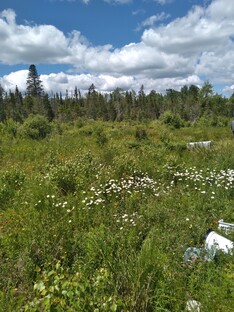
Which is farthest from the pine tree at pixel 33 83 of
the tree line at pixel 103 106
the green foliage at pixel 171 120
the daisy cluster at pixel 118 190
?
the daisy cluster at pixel 118 190

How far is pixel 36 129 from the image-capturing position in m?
16.0

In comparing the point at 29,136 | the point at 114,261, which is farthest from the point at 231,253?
the point at 29,136

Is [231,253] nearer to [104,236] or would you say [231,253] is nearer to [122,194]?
[104,236]

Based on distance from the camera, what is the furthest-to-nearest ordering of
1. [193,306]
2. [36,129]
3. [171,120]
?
[171,120]
[36,129]
[193,306]

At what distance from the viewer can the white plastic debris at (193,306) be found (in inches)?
82.8

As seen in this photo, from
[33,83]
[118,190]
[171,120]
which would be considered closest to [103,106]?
[33,83]

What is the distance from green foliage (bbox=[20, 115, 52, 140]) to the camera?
50.1ft

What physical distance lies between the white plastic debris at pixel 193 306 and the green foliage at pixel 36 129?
47.0 feet

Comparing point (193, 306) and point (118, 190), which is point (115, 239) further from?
point (118, 190)

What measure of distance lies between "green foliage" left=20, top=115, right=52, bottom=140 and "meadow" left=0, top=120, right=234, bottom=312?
8.86 metres

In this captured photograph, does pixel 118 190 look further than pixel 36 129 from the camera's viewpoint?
No

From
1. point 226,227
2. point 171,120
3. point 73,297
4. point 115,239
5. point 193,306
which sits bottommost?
point 171,120

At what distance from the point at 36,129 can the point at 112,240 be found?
1419cm

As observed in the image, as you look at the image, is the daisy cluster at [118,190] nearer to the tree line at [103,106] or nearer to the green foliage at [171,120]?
the green foliage at [171,120]
